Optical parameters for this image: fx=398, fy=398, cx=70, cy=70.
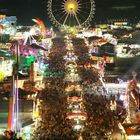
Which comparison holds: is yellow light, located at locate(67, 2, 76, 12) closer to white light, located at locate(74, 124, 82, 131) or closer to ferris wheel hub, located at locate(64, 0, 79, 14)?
ferris wheel hub, located at locate(64, 0, 79, 14)

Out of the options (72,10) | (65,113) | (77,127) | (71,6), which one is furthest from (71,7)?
(77,127)

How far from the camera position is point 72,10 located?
33.0 meters

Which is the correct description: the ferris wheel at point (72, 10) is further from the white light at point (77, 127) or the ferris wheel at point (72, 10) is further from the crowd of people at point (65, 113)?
the white light at point (77, 127)

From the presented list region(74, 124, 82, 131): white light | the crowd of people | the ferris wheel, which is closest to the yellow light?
the ferris wheel

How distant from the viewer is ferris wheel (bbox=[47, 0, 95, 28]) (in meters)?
32.3

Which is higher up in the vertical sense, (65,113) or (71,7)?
(71,7)

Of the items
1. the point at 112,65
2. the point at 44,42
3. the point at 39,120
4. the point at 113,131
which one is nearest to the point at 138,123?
the point at 113,131

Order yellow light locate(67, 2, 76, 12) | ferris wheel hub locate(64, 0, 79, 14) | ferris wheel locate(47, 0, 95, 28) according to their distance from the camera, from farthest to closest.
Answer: yellow light locate(67, 2, 76, 12)
ferris wheel hub locate(64, 0, 79, 14)
ferris wheel locate(47, 0, 95, 28)

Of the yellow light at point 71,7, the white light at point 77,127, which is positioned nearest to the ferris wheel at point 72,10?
the yellow light at point 71,7

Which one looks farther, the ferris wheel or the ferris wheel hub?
the ferris wheel hub

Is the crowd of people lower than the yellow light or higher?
lower

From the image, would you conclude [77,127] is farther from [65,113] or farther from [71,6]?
[71,6]

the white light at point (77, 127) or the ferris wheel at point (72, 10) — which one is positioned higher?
the ferris wheel at point (72, 10)

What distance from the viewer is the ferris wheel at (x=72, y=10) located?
106ft
